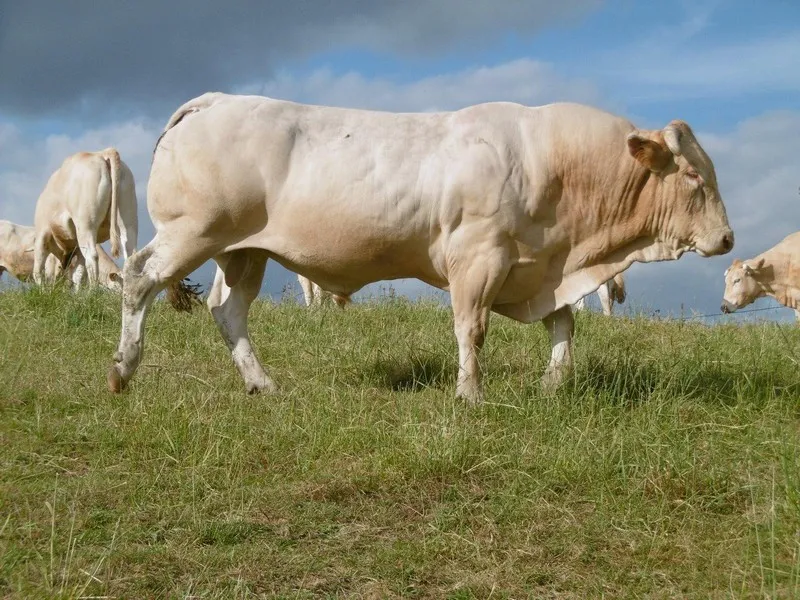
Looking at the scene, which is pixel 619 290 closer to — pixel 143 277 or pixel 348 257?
pixel 348 257

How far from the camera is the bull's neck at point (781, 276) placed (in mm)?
21938

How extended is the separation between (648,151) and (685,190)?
16.6 inches

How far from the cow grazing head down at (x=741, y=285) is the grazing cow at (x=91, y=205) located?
12660 millimetres

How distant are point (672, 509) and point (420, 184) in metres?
3.00

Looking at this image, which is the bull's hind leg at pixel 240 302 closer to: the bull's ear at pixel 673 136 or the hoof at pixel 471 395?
the hoof at pixel 471 395

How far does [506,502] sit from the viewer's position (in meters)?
5.70

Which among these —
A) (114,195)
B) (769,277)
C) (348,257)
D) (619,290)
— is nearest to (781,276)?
(769,277)

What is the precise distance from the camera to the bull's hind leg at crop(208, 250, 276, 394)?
830 cm

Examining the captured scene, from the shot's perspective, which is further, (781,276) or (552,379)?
(781,276)

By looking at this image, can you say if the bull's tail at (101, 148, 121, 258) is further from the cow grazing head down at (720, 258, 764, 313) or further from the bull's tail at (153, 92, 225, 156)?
the cow grazing head down at (720, 258, 764, 313)

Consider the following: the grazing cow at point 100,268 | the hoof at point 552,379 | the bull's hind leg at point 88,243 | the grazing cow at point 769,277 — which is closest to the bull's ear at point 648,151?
the hoof at point 552,379

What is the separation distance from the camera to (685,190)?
7.86 metres

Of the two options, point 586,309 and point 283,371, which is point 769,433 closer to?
point 283,371

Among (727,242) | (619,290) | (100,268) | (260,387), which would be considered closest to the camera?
(727,242)
